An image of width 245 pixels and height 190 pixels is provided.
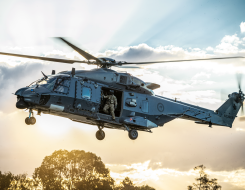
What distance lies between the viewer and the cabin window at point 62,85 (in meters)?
15.7

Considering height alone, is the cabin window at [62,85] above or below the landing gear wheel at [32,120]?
above

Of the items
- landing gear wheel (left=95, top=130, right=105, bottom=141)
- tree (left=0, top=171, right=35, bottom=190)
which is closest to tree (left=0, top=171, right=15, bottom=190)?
tree (left=0, top=171, right=35, bottom=190)

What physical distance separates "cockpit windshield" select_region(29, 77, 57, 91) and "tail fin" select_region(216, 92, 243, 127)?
1642cm

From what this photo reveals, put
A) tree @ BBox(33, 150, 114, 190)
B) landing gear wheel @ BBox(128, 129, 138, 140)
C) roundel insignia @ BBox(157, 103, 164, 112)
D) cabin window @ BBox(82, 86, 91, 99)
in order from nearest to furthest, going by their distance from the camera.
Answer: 1. cabin window @ BBox(82, 86, 91, 99)
2. landing gear wheel @ BBox(128, 129, 138, 140)
3. roundel insignia @ BBox(157, 103, 164, 112)
4. tree @ BBox(33, 150, 114, 190)

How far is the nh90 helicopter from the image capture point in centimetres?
1534

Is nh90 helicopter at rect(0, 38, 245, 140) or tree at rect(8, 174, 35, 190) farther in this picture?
tree at rect(8, 174, 35, 190)

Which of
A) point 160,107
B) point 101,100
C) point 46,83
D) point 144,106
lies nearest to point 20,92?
point 46,83

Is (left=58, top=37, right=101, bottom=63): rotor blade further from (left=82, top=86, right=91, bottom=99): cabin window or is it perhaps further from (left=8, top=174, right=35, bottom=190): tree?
(left=8, top=174, right=35, bottom=190): tree

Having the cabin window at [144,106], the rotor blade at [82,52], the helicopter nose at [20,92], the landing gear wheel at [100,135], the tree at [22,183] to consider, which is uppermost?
the rotor blade at [82,52]

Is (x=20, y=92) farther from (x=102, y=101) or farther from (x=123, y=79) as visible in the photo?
(x=123, y=79)

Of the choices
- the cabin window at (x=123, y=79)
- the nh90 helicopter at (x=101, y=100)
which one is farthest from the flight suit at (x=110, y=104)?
the cabin window at (x=123, y=79)

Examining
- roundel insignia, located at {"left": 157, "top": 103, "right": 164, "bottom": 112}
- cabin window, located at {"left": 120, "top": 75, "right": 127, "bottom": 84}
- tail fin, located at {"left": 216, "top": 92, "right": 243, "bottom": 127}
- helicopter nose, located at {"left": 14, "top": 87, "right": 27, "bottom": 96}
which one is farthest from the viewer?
tail fin, located at {"left": 216, "top": 92, "right": 243, "bottom": 127}

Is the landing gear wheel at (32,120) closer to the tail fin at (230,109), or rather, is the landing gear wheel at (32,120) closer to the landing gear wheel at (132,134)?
the landing gear wheel at (132,134)

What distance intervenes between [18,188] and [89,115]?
3921cm
